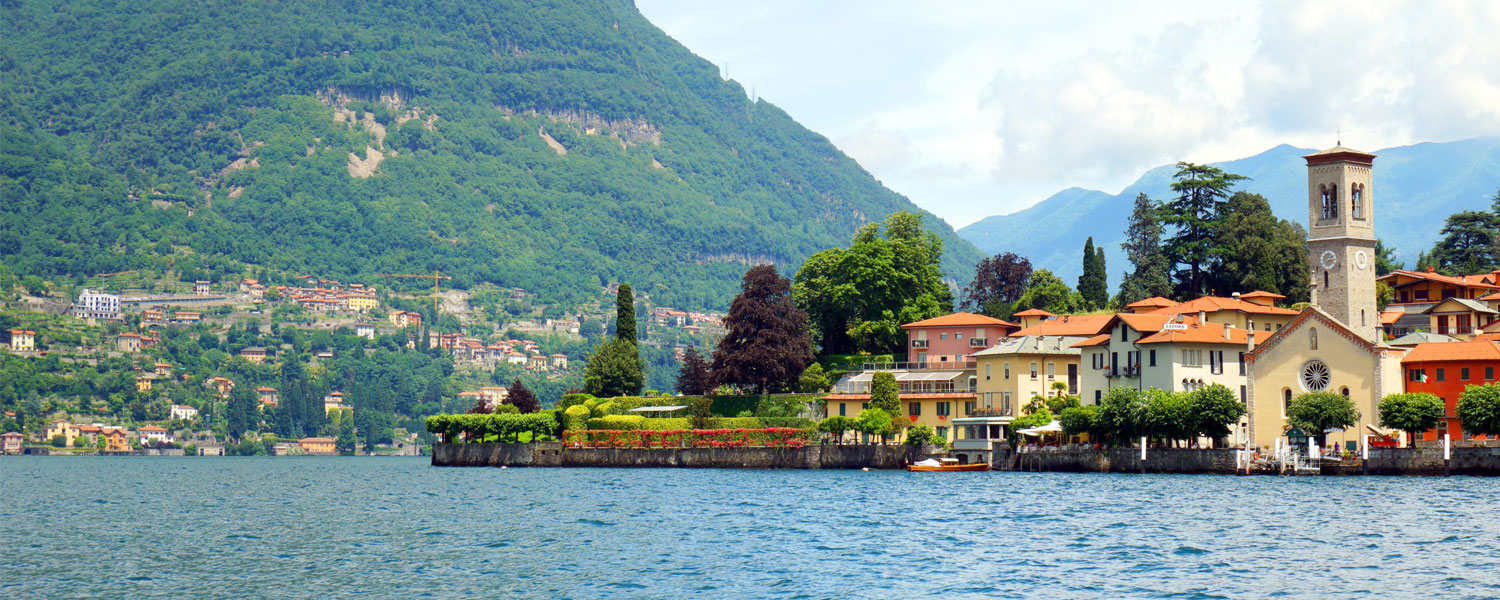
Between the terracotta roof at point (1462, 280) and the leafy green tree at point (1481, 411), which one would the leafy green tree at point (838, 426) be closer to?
the leafy green tree at point (1481, 411)

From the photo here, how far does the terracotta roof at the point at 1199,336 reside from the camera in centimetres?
8619

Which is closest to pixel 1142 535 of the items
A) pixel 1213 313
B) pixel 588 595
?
pixel 588 595

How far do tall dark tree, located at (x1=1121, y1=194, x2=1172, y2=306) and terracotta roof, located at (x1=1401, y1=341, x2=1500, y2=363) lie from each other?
3628 centimetres

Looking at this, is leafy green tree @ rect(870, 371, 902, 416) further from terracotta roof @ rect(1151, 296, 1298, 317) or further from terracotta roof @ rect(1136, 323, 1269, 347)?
terracotta roof @ rect(1151, 296, 1298, 317)

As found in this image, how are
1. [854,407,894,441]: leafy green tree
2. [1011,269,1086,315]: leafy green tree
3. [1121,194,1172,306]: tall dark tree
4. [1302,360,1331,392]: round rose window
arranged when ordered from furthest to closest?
[1011,269,1086,315]: leafy green tree → [1121,194,1172,306]: tall dark tree → [854,407,894,441]: leafy green tree → [1302,360,1331,392]: round rose window

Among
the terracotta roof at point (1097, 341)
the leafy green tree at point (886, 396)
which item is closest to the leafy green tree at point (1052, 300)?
the terracotta roof at point (1097, 341)

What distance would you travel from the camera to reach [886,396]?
96.2 metres

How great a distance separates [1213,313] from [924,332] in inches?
813

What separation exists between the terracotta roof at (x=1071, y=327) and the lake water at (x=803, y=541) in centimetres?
2341

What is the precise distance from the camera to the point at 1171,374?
86000 millimetres

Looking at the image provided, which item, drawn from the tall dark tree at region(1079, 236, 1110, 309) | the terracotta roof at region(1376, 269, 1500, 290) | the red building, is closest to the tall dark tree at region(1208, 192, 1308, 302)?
the terracotta roof at region(1376, 269, 1500, 290)

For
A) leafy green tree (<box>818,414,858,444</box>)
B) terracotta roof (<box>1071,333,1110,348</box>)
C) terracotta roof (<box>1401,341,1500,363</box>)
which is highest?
terracotta roof (<box>1071,333,1110,348</box>)

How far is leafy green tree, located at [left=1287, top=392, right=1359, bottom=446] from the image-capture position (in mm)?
75312

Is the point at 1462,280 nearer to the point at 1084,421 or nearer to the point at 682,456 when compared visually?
the point at 1084,421
